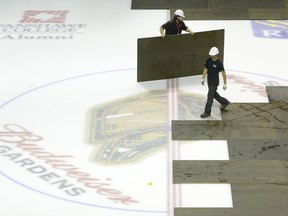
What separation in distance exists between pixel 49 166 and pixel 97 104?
101 inches

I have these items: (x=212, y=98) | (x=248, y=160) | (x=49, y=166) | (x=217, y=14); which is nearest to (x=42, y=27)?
(x=217, y=14)

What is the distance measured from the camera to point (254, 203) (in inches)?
451

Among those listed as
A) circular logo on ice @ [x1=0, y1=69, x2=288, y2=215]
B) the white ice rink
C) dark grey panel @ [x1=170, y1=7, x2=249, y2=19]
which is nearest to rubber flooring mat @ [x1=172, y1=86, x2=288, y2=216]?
the white ice rink

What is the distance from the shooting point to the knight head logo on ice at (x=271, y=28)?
18156mm

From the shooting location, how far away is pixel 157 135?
1362 cm

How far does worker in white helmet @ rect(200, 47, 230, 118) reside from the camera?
A: 13.5 meters

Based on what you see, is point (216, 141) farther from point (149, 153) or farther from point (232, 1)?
point (232, 1)

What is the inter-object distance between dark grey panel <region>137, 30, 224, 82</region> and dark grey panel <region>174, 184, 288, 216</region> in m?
4.53

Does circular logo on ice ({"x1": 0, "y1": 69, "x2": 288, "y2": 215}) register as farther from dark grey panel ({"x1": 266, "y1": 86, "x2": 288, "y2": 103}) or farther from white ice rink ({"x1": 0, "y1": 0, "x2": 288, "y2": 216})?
dark grey panel ({"x1": 266, "y1": 86, "x2": 288, "y2": 103})

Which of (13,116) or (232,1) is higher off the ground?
(232,1)

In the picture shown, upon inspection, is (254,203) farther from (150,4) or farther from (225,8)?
(150,4)

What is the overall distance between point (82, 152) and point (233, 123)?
10.9ft

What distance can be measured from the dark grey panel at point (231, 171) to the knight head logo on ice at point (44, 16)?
791cm

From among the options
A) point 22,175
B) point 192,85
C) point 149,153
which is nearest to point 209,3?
point 192,85
